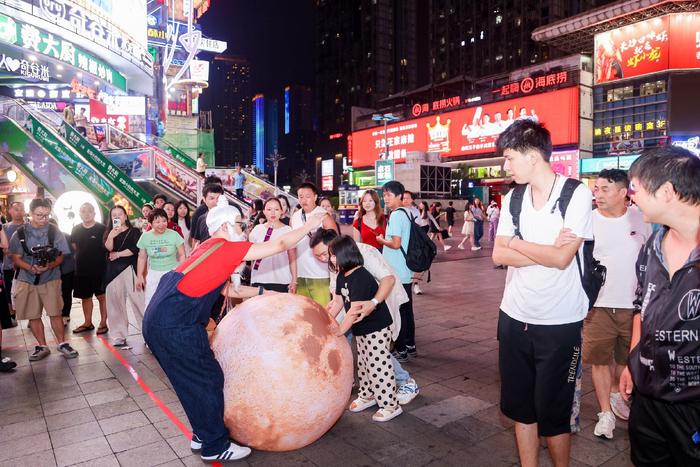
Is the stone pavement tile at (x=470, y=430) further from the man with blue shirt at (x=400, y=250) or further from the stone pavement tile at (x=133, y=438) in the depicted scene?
the stone pavement tile at (x=133, y=438)

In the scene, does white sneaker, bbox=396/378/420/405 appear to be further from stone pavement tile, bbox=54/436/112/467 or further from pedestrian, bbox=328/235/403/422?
stone pavement tile, bbox=54/436/112/467

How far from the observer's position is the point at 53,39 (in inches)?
850

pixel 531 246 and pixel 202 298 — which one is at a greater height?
pixel 531 246

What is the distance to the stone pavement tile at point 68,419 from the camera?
417 cm

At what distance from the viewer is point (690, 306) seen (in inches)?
74.0

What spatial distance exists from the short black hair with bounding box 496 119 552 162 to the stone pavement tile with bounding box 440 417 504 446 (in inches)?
94.5

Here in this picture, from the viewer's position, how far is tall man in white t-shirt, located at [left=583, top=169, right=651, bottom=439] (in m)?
3.76

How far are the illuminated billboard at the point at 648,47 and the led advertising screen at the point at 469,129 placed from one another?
10.8ft

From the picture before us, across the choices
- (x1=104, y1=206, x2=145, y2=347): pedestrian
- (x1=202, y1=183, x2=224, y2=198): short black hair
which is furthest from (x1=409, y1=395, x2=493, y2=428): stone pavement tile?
(x1=104, y1=206, x2=145, y2=347): pedestrian

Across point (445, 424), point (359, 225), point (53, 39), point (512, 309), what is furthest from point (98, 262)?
point (53, 39)

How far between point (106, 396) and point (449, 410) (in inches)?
138

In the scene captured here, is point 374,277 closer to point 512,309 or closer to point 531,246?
point 512,309

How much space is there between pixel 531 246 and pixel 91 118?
29.1 metres

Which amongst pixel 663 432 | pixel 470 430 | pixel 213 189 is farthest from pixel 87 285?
pixel 663 432
